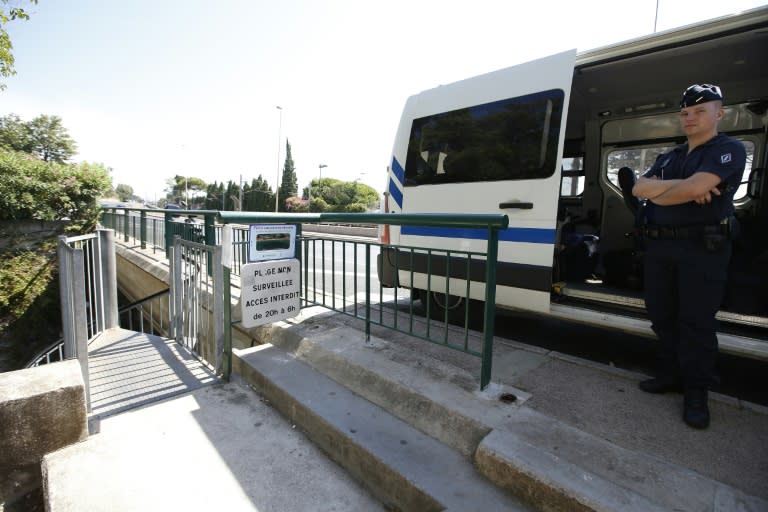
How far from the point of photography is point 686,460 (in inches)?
76.0

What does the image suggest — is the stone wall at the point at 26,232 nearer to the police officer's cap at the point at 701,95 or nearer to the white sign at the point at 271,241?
the white sign at the point at 271,241

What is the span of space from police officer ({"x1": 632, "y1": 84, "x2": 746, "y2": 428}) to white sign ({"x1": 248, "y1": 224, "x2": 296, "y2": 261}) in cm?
261

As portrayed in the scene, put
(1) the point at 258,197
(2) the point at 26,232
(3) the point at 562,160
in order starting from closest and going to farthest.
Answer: (3) the point at 562,160 → (2) the point at 26,232 → (1) the point at 258,197

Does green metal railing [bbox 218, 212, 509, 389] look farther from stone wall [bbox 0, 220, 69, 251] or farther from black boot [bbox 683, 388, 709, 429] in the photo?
stone wall [bbox 0, 220, 69, 251]

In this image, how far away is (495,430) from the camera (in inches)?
84.0

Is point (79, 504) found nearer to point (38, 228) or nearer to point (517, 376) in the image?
point (517, 376)

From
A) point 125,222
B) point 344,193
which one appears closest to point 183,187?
point 344,193

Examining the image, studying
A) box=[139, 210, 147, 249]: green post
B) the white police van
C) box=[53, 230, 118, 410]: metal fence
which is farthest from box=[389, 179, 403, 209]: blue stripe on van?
box=[139, 210, 147, 249]: green post

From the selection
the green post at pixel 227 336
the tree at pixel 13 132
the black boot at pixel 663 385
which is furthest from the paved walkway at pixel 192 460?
the tree at pixel 13 132

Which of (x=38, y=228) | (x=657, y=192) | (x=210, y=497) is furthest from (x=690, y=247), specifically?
(x=38, y=228)

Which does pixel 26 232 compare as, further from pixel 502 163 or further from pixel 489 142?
pixel 502 163

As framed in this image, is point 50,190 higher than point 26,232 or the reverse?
higher

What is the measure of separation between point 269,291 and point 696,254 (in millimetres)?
2981

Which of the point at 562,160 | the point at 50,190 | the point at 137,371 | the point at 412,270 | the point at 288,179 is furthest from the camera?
the point at 288,179
